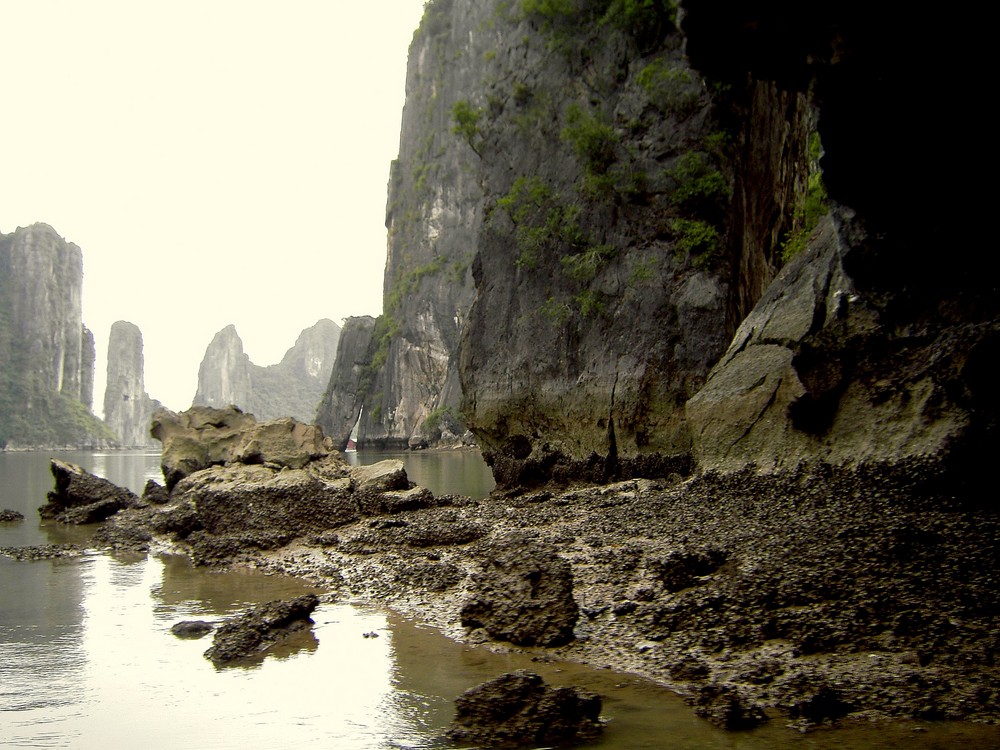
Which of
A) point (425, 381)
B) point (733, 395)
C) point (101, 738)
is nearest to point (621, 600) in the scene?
point (101, 738)

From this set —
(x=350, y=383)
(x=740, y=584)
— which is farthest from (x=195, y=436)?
(x=350, y=383)

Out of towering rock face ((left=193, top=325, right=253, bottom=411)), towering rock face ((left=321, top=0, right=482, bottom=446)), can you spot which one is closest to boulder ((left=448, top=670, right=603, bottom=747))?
towering rock face ((left=321, top=0, right=482, bottom=446))

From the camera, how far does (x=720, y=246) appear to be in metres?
18.7

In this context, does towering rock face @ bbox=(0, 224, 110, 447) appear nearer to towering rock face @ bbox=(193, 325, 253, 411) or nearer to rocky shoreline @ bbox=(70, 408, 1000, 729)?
towering rock face @ bbox=(193, 325, 253, 411)

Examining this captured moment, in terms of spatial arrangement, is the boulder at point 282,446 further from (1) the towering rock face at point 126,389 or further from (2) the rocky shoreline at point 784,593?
(1) the towering rock face at point 126,389

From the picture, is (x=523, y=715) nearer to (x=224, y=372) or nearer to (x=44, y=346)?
(x=44, y=346)

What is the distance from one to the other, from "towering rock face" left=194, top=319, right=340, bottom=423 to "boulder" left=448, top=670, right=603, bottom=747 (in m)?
177

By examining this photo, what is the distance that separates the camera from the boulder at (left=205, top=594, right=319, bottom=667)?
24.0ft

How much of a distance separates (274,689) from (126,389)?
589 ft

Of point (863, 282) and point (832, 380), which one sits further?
point (832, 380)

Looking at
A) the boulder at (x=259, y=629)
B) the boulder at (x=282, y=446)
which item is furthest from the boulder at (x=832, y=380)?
the boulder at (x=282, y=446)

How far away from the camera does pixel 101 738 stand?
5410mm

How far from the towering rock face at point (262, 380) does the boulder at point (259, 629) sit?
17343cm

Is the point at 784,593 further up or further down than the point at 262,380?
further down
